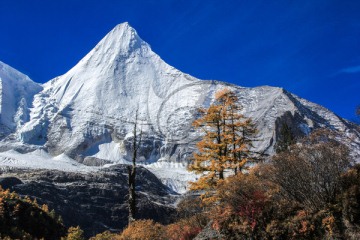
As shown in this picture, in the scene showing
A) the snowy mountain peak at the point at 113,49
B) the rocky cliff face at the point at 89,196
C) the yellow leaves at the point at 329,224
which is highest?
the snowy mountain peak at the point at 113,49

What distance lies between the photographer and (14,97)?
539ft

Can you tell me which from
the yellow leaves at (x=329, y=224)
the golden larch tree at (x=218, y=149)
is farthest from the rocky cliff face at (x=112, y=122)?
the yellow leaves at (x=329, y=224)

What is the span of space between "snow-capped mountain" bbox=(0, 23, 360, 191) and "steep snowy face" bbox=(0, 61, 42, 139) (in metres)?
0.40

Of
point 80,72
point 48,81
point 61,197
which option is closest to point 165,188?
point 61,197

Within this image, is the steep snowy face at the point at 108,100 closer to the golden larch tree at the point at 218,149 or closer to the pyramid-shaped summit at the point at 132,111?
the pyramid-shaped summit at the point at 132,111

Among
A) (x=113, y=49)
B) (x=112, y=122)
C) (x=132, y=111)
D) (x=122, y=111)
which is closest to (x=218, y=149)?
(x=112, y=122)

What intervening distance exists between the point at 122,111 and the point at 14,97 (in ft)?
145

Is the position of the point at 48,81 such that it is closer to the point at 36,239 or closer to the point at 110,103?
the point at 110,103

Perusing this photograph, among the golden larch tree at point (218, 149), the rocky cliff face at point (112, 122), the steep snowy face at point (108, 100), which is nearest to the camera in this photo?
the golden larch tree at point (218, 149)

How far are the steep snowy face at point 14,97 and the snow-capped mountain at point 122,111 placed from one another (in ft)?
1.32

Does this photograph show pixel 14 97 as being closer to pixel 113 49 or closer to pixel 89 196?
pixel 113 49

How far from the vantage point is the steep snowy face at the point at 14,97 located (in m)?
153

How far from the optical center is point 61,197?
8975 centimetres

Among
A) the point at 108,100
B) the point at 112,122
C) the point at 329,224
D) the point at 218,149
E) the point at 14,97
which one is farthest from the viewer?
the point at 108,100
